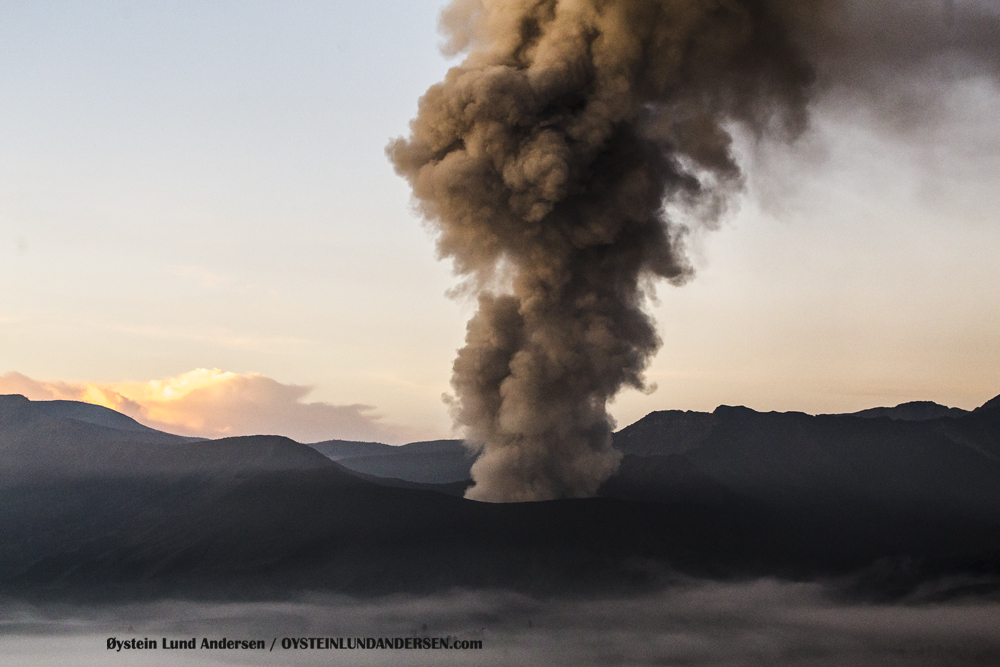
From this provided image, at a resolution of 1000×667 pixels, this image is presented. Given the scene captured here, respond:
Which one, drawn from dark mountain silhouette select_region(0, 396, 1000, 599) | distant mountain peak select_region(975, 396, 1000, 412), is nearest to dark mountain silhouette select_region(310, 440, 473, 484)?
dark mountain silhouette select_region(0, 396, 1000, 599)

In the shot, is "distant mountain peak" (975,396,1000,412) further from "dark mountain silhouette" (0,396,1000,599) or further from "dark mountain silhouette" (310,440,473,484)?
"dark mountain silhouette" (310,440,473,484)

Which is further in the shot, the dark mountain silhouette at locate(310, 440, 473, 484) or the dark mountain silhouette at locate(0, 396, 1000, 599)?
the dark mountain silhouette at locate(310, 440, 473, 484)

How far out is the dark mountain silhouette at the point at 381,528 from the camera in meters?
57.6

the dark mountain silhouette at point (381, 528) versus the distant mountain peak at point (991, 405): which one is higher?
the distant mountain peak at point (991, 405)

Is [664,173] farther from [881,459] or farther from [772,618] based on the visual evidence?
[881,459]

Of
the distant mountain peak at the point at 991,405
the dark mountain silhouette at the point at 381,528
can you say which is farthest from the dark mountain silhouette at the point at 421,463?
the distant mountain peak at the point at 991,405

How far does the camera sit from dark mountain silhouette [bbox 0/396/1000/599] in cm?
5759

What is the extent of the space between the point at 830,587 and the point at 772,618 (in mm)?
6340

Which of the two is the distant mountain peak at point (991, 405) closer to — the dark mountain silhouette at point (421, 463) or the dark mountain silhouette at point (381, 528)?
the dark mountain silhouette at point (381, 528)

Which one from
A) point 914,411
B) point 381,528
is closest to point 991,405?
point 914,411

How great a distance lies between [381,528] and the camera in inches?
2517

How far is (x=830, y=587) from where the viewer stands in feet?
204

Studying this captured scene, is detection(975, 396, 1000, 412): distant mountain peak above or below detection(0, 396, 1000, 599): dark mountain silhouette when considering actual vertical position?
above

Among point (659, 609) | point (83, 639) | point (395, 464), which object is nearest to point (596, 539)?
point (659, 609)
